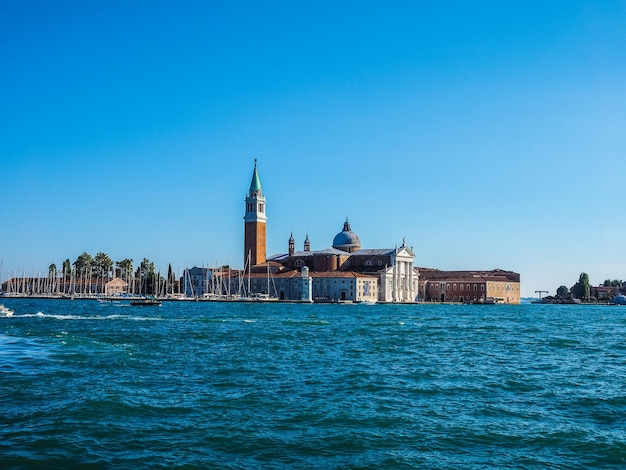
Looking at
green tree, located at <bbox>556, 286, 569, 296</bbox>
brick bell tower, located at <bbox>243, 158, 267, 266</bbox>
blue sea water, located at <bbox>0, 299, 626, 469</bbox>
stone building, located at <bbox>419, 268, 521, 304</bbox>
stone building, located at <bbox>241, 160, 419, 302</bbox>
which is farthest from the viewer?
green tree, located at <bbox>556, 286, 569, 296</bbox>

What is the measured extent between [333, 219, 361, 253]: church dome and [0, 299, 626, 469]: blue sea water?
288ft

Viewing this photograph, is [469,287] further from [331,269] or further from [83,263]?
[83,263]

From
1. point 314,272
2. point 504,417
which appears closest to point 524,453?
point 504,417

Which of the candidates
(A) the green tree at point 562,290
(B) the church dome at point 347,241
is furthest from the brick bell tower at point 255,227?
(A) the green tree at point 562,290

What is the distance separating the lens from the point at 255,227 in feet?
351

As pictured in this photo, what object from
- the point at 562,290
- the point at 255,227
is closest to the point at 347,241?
the point at 255,227

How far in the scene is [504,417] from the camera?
11938 mm

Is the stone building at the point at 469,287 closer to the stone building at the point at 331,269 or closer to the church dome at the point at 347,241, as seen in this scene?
the stone building at the point at 331,269

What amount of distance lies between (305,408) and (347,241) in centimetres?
9895

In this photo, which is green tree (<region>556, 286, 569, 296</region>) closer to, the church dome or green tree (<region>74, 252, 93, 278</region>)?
the church dome

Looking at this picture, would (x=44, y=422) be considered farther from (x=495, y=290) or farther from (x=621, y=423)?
(x=495, y=290)

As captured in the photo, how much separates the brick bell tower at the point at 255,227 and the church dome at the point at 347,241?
38.9ft

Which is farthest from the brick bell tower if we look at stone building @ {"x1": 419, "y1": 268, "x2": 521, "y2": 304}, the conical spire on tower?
stone building @ {"x1": 419, "y1": 268, "x2": 521, "y2": 304}

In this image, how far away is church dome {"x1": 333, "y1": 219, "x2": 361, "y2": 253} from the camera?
111 metres
